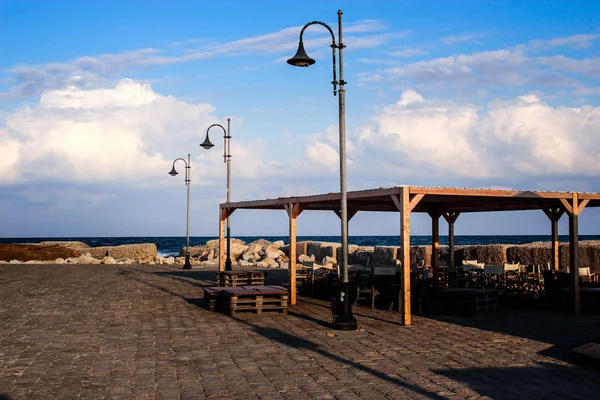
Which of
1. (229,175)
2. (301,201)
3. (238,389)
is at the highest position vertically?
(229,175)

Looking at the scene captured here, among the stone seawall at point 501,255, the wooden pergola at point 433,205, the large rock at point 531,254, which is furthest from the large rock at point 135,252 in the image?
the large rock at point 531,254

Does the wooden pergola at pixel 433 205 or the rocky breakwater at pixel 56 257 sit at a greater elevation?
the wooden pergola at pixel 433 205

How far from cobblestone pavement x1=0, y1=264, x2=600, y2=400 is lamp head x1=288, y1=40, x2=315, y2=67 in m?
5.26

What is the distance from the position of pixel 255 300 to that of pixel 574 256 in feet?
25.8

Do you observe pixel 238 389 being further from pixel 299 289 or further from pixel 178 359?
pixel 299 289

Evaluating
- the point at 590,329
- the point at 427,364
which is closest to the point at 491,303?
the point at 590,329

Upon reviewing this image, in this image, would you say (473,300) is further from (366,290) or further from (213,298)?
(213,298)

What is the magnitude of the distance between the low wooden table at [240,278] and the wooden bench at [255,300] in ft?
14.5

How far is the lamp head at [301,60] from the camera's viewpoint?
11.8m

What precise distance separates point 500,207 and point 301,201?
756 cm

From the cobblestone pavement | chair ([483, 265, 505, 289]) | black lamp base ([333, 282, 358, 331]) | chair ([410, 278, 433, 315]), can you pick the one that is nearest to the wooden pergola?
the cobblestone pavement

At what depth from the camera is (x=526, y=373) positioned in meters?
8.28

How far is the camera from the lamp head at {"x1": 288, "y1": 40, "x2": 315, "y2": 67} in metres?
11.8

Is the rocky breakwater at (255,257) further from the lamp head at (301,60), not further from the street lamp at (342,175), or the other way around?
the lamp head at (301,60)
